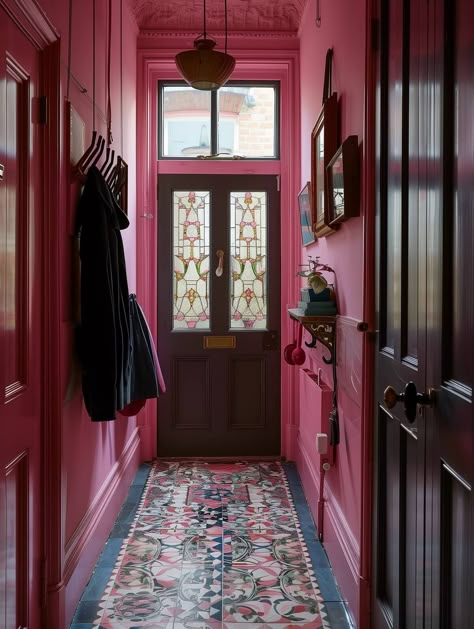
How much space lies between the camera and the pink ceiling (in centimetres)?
397

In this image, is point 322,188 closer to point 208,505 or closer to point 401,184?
point 401,184

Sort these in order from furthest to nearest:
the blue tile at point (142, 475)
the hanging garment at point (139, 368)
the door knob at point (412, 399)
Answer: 1. the blue tile at point (142, 475)
2. the hanging garment at point (139, 368)
3. the door knob at point (412, 399)

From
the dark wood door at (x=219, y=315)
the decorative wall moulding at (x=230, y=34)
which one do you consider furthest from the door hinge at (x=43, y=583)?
the decorative wall moulding at (x=230, y=34)

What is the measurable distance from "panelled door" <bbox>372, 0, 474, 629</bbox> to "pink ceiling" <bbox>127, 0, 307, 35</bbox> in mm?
2346

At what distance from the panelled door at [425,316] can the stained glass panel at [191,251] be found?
2567 millimetres

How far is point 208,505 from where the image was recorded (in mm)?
3518

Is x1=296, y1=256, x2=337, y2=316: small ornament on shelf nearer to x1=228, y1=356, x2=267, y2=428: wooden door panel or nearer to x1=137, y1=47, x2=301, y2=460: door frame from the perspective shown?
x1=137, y1=47, x2=301, y2=460: door frame

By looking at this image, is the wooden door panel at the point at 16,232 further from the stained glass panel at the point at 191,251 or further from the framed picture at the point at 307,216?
the stained glass panel at the point at 191,251

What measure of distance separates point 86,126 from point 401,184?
1596mm

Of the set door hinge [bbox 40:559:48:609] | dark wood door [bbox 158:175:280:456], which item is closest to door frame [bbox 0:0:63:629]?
door hinge [bbox 40:559:48:609]

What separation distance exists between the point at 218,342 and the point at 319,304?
1737mm

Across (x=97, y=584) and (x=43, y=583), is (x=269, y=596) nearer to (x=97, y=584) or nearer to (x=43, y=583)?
(x=97, y=584)

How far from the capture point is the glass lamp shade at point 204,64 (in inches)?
122

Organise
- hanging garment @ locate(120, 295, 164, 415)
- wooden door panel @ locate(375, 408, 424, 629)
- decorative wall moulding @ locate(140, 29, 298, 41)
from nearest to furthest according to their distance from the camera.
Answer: wooden door panel @ locate(375, 408, 424, 629) < hanging garment @ locate(120, 295, 164, 415) < decorative wall moulding @ locate(140, 29, 298, 41)
